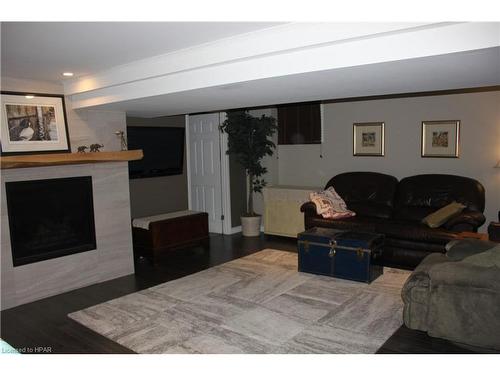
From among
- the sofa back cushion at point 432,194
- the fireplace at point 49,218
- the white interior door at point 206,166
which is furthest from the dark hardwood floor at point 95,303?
the sofa back cushion at point 432,194

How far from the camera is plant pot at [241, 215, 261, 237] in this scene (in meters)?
6.65

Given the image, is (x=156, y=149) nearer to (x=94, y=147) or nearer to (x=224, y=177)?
(x=224, y=177)

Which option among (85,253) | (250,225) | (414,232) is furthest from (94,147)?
(414,232)

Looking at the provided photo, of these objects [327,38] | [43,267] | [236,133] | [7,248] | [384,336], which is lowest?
[384,336]

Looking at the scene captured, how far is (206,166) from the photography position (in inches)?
272

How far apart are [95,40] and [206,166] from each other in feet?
13.9

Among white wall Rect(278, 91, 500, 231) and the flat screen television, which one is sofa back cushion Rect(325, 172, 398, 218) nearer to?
white wall Rect(278, 91, 500, 231)

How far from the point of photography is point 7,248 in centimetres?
384

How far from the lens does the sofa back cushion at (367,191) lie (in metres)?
5.43

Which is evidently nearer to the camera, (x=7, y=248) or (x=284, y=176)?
(x=7, y=248)
